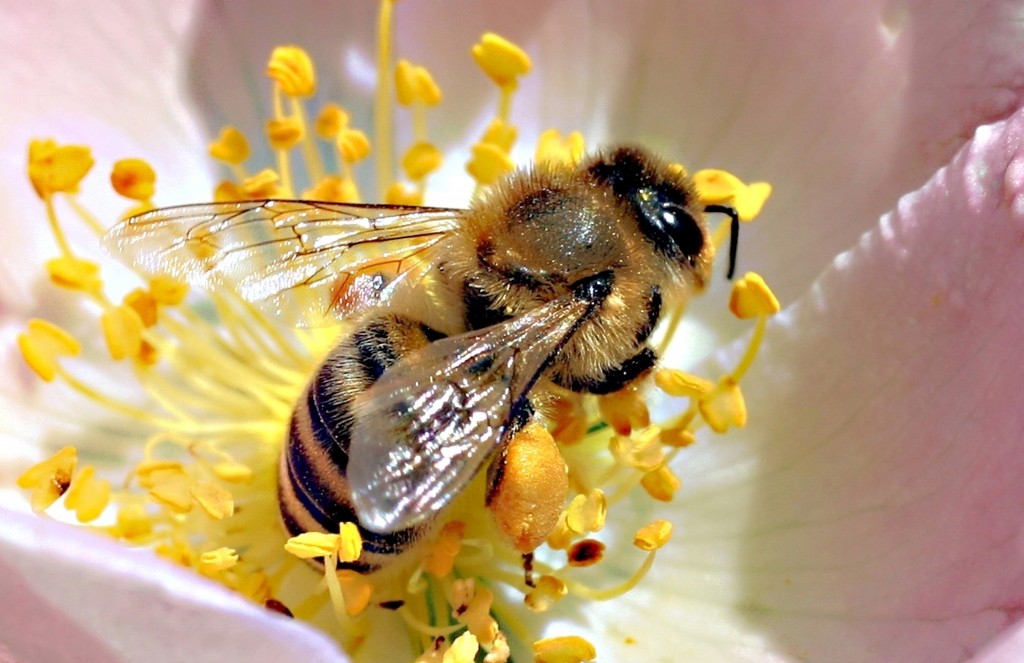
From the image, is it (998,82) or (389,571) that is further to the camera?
(998,82)

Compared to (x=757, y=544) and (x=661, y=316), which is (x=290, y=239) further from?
(x=757, y=544)

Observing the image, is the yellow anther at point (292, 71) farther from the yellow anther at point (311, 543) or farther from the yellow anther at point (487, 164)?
the yellow anther at point (311, 543)

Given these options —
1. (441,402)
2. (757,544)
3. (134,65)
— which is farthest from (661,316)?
(134,65)

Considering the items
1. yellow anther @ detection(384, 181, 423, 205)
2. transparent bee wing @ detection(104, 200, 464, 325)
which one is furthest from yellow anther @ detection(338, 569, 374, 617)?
yellow anther @ detection(384, 181, 423, 205)

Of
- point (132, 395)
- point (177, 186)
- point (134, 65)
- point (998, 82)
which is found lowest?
point (132, 395)

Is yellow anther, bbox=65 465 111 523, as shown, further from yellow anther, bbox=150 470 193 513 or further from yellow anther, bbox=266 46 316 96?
yellow anther, bbox=266 46 316 96

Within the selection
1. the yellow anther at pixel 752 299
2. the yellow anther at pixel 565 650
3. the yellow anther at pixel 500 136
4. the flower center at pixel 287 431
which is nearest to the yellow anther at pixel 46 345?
the flower center at pixel 287 431
